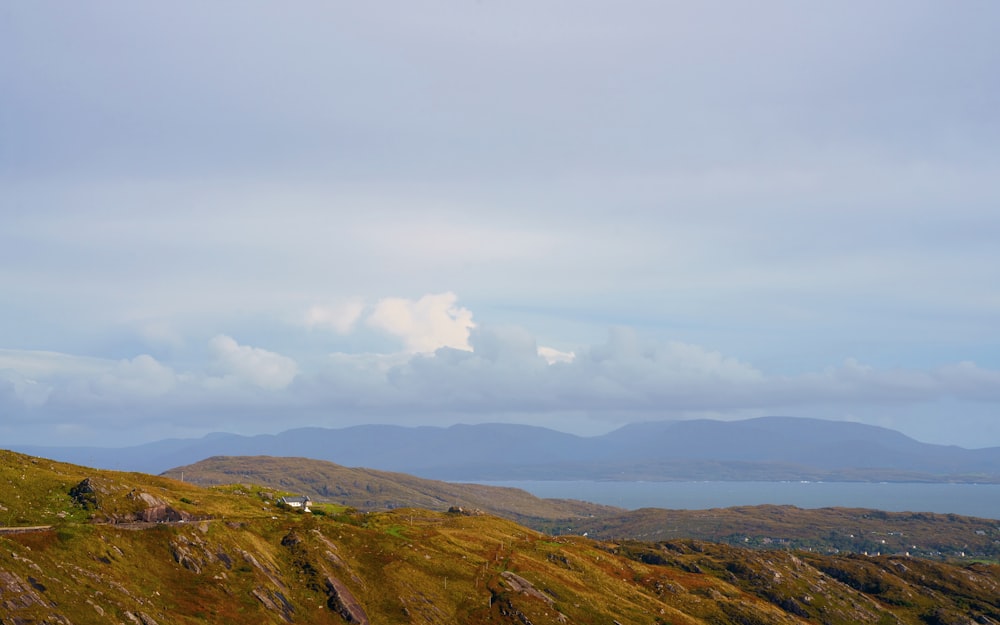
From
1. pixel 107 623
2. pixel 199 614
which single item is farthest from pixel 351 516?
pixel 107 623

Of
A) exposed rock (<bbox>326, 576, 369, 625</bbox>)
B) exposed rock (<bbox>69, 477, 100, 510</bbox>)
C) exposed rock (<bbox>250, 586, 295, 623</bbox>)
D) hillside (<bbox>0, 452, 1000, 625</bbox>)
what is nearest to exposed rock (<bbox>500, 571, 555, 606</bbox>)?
hillside (<bbox>0, 452, 1000, 625</bbox>)

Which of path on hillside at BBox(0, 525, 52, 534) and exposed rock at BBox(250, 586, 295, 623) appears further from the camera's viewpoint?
exposed rock at BBox(250, 586, 295, 623)

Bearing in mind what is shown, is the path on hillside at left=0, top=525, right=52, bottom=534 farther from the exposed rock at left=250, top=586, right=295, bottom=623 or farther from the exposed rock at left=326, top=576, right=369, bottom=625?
the exposed rock at left=326, top=576, right=369, bottom=625

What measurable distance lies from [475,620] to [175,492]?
189ft

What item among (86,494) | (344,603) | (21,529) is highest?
(86,494)

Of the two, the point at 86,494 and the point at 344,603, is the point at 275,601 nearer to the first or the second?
the point at 344,603

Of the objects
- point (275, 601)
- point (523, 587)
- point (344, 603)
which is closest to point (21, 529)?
point (275, 601)

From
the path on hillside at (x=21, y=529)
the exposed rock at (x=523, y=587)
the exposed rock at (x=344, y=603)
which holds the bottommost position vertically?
the exposed rock at (x=523, y=587)

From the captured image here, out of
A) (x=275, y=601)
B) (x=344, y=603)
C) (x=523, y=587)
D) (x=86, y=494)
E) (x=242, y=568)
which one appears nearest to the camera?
(x=275, y=601)

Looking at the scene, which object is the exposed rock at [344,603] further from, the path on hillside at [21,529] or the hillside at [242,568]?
the path on hillside at [21,529]

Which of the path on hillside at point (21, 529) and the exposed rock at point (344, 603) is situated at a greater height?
the path on hillside at point (21, 529)

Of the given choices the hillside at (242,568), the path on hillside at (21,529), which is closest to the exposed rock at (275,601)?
the hillside at (242,568)

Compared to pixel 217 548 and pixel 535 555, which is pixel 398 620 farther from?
pixel 535 555

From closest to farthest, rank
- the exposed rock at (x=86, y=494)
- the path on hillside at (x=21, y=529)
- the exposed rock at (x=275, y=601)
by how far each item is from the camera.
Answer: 1. the path on hillside at (x=21, y=529)
2. the exposed rock at (x=275, y=601)
3. the exposed rock at (x=86, y=494)
